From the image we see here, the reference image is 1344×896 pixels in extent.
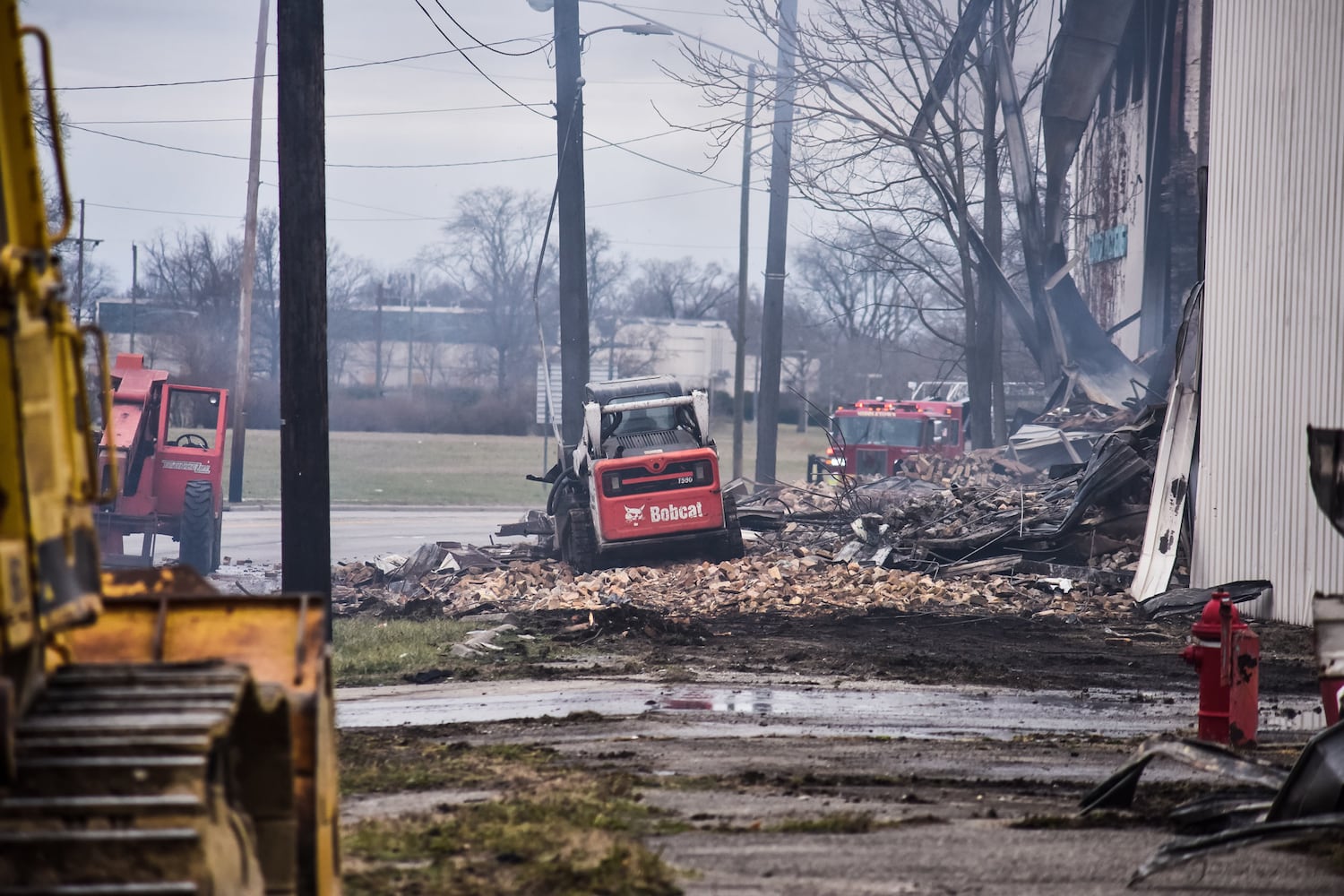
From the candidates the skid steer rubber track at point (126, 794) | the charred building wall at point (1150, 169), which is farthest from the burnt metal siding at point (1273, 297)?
the skid steer rubber track at point (126, 794)

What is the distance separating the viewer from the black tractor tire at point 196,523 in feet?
63.3

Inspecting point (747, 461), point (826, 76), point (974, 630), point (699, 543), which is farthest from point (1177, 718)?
point (747, 461)

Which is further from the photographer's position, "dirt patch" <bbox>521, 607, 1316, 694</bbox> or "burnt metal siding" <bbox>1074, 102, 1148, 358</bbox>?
"burnt metal siding" <bbox>1074, 102, 1148, 358</bbox>

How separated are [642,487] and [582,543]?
119 cm

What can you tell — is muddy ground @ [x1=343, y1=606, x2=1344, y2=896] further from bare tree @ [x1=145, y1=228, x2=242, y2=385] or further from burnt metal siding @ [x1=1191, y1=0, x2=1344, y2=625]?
bare tree @ [x1=145, y1=228, x2=242, y2=385]

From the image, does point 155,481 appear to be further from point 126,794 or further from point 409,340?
point 409,340

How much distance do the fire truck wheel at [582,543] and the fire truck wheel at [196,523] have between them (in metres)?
5.13

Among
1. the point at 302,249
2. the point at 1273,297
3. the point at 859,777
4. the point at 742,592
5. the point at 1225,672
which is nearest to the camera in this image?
the point at 859,777

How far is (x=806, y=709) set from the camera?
10.0 meters

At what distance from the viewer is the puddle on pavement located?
9195 mm

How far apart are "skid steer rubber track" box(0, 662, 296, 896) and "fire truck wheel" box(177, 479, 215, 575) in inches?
647

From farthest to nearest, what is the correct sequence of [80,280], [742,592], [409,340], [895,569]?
1. [409,340]
2. [80,280]
3. [895,569]
4. [742,592]

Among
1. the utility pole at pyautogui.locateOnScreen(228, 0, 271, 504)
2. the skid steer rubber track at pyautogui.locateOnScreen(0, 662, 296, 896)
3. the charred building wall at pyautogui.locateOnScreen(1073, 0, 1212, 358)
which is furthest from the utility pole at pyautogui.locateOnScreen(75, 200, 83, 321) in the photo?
the skid steer rubber track at pyautogui.locateOnScreen(0, 662, 296, 896)

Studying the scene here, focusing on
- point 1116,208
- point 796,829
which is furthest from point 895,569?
point 1116,208
